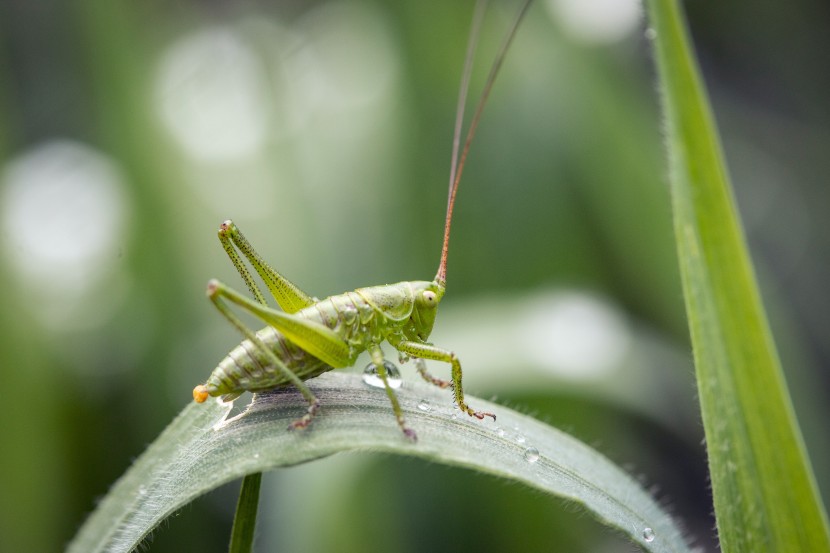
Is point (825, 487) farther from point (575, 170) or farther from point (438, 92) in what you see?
point (438, 92)

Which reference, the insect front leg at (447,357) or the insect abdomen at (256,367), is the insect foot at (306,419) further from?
the insect front leg at (447,357)

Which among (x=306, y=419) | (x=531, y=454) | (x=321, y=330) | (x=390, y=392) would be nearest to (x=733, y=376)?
(x=531, y=454)

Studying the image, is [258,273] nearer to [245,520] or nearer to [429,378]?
[429,378]

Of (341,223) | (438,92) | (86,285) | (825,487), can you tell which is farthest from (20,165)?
(825,487)

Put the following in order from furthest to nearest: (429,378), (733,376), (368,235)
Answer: (368,235) < (429,378) < (733,376)

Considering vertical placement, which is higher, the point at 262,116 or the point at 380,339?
the point at 262,116

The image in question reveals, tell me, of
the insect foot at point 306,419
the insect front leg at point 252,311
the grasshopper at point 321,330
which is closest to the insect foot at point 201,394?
the grasshopper at point 321,330
